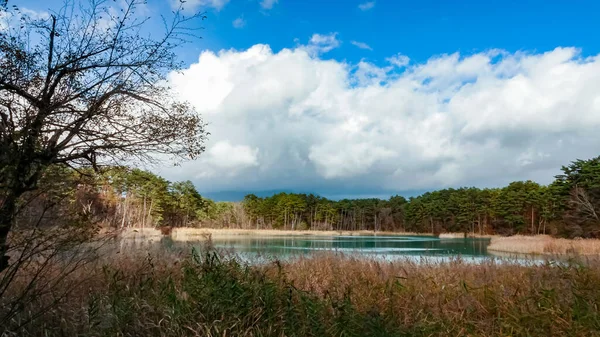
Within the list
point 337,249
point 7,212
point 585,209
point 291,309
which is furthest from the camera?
point 585,209

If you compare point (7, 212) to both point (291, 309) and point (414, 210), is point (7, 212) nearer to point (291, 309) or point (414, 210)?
point (291, 309)

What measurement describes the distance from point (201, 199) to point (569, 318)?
83.5 metres

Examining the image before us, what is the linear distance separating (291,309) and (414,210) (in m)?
90.3

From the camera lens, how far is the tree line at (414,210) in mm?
45438

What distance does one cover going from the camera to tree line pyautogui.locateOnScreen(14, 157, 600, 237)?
1789 inches

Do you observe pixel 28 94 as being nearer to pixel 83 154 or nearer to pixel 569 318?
pixel 83 154

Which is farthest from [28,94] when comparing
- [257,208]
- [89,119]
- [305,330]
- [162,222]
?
[257,208]

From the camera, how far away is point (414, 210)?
91.0m

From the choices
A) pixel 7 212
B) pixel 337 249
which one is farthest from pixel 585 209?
pixel 7 212

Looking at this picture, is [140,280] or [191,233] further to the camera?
[191,233]

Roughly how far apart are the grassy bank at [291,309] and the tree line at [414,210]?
2508 millimetres

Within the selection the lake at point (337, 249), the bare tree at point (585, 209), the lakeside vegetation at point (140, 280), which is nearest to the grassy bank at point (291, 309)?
the lakeside vegetation at point (140, 280)

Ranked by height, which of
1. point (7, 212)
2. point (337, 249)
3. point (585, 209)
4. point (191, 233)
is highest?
point (585, 209)

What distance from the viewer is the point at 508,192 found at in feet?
226
